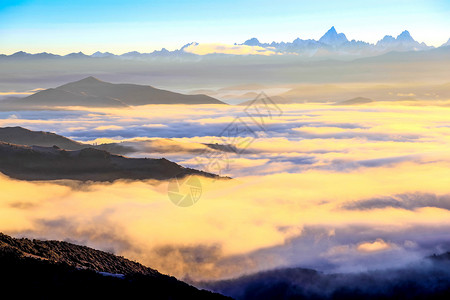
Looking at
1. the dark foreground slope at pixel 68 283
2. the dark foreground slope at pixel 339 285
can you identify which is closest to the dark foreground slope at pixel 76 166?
the dark foreground slope at pixel 339 285

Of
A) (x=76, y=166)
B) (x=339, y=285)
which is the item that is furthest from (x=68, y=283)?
(x=76, y=166)

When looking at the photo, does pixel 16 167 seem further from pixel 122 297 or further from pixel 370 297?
pixel 122 297

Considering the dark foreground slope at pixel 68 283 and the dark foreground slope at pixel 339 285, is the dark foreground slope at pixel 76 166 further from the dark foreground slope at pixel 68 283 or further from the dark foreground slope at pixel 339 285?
the dark foreground slope at pixel 68 283

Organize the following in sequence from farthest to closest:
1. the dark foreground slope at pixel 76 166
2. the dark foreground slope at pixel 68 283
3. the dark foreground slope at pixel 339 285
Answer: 1. the dark foreground slope at pixel 76 166
2. the dark foreground slope at pixel 339 285
3. the dark foreground slope at pixel 68 283

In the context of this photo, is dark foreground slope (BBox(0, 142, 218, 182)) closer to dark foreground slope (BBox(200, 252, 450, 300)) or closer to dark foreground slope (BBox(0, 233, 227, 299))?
dark foreground slope (BBox(200, 252, 450, 300))

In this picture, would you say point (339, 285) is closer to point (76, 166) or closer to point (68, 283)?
point (68, 283)
